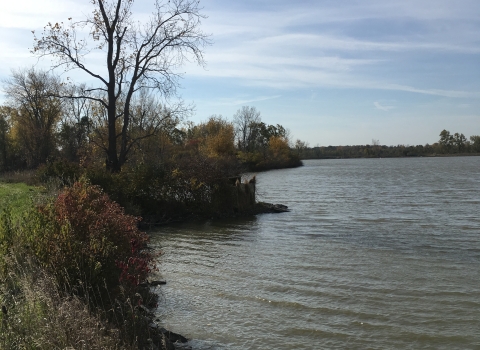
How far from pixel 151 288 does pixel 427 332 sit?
5499 mm

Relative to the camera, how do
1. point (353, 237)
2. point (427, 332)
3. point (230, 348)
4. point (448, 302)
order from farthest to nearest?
point (353, 237)
point (448, 302)
point (427, 332)
point (230, 348)

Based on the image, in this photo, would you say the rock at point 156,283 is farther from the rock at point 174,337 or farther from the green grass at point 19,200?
the green grass at point 19,200

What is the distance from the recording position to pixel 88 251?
660 centimetres

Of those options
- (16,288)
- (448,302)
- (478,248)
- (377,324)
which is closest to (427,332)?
(377,324)

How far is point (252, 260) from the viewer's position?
12594mm

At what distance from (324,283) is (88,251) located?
5751 mm

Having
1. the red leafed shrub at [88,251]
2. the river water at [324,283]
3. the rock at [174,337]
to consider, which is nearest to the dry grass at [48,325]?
the red leafed shrub at [88,251]

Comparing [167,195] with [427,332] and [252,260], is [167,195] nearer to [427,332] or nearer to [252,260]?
[252,260]

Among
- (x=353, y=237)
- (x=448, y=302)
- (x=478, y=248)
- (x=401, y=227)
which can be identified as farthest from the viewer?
(x=401, y=227)

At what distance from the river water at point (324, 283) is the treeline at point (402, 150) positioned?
11881 cm

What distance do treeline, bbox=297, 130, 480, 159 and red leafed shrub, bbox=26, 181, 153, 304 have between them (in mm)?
128416

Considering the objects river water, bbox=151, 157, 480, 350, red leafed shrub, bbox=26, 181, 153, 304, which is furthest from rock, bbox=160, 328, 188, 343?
red leafed shrub, bbox=26, 181, 153, 304

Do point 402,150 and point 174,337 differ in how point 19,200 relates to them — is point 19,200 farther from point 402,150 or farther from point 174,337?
point 402,150

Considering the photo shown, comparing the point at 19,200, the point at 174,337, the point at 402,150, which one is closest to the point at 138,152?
the point at 19,200
